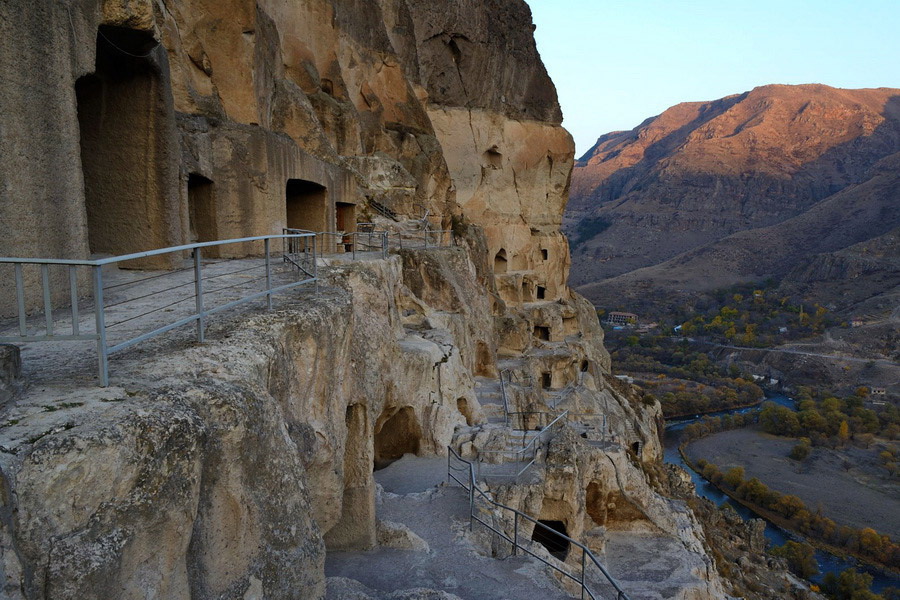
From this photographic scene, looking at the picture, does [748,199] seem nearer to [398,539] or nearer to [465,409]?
[465,409]

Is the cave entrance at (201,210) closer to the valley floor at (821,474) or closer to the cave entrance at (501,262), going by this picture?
the cave entrance at (501,262)

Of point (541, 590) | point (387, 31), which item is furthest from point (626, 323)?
point (541, 590)

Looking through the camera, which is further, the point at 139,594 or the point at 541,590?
the point at 541,590

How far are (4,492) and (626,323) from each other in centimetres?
8136

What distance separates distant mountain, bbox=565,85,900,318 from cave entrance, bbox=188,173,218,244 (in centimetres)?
8257

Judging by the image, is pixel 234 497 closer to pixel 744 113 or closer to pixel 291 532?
pixel 291 532

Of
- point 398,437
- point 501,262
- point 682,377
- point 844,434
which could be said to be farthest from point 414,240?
point 682,377

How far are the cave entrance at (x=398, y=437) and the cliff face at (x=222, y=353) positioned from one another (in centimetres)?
3

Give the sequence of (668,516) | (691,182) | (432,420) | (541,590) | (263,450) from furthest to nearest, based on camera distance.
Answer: (691,182), (668,516), (432,420), (541,590), (263,450)

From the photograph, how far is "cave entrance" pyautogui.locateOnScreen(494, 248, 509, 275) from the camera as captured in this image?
34.8 meters

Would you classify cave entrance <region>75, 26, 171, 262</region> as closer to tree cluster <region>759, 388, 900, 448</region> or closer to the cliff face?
the cliff face

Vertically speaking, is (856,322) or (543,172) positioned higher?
(543,172)

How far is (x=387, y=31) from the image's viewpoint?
27375 millimetres

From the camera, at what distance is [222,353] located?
386 centimetres
